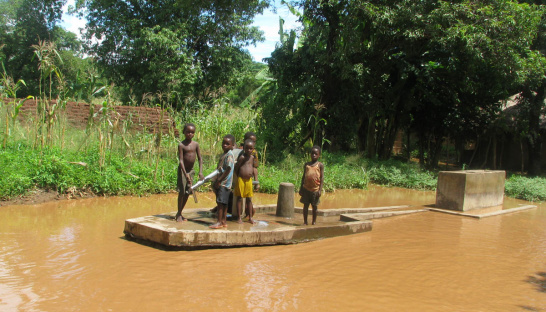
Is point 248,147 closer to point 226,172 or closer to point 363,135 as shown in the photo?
point 226,172

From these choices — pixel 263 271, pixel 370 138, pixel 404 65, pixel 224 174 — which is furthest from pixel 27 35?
pixel 263 271

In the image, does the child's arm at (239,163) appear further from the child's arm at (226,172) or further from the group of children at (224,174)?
the child's arm at (226,172)

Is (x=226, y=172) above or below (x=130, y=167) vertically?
above

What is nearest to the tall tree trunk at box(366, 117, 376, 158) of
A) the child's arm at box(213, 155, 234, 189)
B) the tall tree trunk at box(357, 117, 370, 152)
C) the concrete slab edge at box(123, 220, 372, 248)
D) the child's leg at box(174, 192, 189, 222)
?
the tall tree trunk at box(357, 117, 370, 152)

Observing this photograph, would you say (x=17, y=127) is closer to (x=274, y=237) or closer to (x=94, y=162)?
(x=94, y=162)

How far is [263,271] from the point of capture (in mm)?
4852

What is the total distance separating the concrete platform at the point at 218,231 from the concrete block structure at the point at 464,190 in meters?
3.52

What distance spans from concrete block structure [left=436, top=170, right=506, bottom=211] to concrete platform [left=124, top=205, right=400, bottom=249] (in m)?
3.52

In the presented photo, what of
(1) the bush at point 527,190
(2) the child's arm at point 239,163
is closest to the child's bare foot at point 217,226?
(2) the child's arm at point 239,163

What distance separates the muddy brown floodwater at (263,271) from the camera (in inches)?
157

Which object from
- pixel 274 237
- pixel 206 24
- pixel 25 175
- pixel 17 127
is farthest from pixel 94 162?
pixel 206 24

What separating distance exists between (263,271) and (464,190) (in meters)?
6.39

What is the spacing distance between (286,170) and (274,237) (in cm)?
682

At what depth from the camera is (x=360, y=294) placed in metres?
4.33
